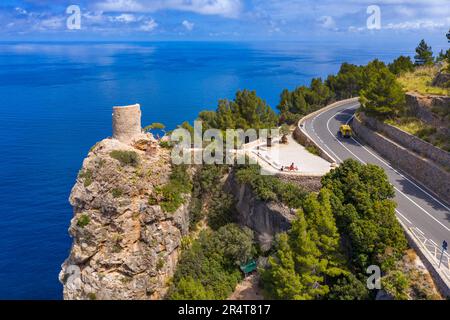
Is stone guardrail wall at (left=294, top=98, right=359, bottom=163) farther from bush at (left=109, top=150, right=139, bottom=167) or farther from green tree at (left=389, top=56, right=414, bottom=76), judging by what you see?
bush at (left=109, top=150, right=139, bottom=167)

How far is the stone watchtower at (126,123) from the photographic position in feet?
97.2

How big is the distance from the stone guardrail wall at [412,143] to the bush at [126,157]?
23.5 m

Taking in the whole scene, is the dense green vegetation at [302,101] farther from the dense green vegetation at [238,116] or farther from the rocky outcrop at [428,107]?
the rocky outcrop at [428,107]

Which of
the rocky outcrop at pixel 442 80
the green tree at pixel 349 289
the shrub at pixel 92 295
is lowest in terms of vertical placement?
the shrub at pixel 92 295

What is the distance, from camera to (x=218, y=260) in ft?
93.2

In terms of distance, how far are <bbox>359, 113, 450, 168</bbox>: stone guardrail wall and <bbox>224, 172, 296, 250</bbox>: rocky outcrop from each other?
39.6ft

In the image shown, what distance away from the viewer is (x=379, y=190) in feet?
79.7

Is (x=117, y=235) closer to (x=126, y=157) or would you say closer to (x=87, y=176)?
(x=87, y=176)

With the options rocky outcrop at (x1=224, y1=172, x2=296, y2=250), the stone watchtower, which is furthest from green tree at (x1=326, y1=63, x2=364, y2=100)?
the stone watchtower

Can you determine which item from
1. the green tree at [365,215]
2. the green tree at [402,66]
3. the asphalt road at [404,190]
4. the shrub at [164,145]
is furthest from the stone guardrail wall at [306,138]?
the shrub at [164,145]

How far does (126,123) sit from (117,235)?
30.6 ft

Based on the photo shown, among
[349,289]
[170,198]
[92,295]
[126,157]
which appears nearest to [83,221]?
[92,295]

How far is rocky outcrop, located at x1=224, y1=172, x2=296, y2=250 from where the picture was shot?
90.8ft

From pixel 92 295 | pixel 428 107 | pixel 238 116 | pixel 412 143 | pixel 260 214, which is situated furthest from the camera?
pixel 238 116
